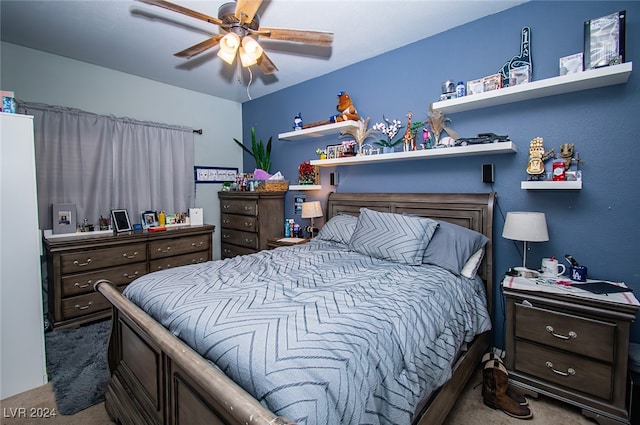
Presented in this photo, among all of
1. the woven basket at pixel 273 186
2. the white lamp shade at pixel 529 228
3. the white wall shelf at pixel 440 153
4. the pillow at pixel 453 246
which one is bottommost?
the pillow at pixel 453 246

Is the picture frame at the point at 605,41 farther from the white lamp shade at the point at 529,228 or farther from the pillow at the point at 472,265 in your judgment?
the pillow at the point at 472,265

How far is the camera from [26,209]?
196 cm

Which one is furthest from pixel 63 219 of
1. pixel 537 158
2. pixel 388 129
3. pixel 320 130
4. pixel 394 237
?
pixel 537 158

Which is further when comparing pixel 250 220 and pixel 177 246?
pixel 250 220

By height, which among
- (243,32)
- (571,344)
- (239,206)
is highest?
(243,32)

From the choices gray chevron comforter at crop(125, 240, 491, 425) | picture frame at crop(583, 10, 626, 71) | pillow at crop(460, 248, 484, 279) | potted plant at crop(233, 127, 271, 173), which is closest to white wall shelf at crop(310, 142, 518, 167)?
picture frame at crop(583, 10, 626, 71)

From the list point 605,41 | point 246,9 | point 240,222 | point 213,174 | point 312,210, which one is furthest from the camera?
point 213,174

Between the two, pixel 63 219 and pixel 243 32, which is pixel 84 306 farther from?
pixel 243 32

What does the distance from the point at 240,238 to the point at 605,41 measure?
151 inches

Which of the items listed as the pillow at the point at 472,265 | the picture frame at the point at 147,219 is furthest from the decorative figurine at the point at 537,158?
the picture frame at the point at 147,219

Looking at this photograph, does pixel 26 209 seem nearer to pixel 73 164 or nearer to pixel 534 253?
pixel 73 164

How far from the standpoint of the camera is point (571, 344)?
173 cm

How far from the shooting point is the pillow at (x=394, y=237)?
7.16ft

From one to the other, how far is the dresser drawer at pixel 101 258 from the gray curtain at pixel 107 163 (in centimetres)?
51
